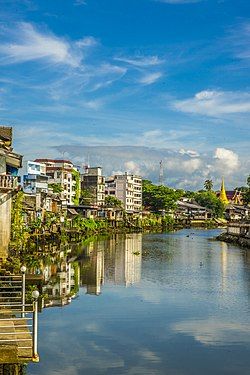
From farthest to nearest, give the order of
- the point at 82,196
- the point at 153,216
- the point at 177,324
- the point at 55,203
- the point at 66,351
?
1. the point at 153,216
2. the point at 82,196
3. the point at 55,203
4. the point at 177,324
5. the point at 66,351

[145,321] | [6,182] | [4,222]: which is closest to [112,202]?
[4,222]

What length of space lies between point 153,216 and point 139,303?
11621cm

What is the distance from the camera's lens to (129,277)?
131ft

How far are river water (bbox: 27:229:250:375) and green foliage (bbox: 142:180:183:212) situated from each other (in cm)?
10138

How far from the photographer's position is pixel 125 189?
134250 millimetres

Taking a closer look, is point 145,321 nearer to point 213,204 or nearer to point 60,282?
point 60,282

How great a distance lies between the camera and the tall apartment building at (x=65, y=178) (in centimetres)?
9950

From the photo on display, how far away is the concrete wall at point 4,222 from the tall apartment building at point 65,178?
191 ft

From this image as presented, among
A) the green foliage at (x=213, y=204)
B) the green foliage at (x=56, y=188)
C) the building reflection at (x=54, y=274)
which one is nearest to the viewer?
the building reflection at (x=54, y=274)

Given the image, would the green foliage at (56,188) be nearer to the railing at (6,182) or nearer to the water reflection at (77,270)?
the water reflection at (77,270)

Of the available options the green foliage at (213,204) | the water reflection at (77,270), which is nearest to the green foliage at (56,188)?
the water reflection at (77,270)

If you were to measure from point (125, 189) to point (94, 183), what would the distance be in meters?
15.9

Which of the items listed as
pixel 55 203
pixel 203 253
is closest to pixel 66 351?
pixel 203 253

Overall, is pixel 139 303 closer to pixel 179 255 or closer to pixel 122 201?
pixel 179 255
